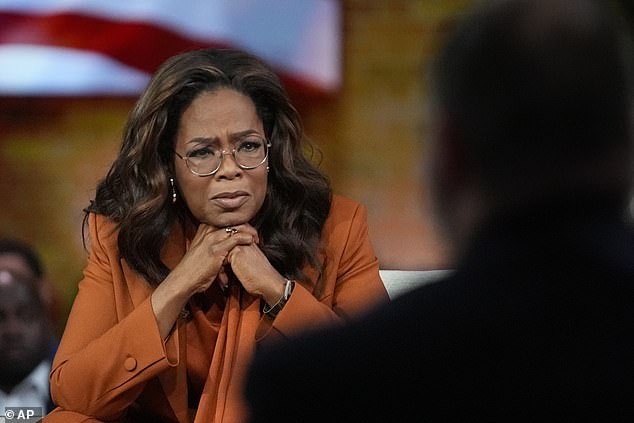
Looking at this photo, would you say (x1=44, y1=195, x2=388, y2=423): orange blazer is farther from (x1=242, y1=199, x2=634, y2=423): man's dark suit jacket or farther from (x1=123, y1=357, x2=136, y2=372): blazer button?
(x1=242, y1=199, x2=634, y2=423): man's dark suit jacket

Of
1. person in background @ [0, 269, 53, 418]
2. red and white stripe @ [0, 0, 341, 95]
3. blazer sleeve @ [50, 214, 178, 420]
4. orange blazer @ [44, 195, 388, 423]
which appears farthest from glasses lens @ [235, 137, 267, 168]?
red and white stripe @ [0, 0, 341, 95]

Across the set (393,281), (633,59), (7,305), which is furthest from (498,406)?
(7,305)

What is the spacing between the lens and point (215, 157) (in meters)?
2.59

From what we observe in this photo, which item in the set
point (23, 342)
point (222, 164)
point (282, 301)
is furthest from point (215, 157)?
point (23, 342)

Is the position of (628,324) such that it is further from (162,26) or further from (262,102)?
(162,26)

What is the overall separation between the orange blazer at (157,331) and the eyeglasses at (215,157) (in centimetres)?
18

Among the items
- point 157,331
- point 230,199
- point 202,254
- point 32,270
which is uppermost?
point 230,199

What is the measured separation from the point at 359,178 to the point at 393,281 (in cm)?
158

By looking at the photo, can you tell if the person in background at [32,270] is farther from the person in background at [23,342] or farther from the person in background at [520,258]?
the person in background at [520,258]

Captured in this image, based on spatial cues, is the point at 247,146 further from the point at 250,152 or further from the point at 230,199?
the point at 230,199

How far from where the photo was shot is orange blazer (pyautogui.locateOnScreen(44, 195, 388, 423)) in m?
2.42

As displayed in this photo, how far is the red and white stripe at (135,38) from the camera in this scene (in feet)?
14.4

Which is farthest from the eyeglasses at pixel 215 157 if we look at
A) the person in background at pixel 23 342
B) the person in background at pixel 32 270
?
the person in background at pixel 32 270

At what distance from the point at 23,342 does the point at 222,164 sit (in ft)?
5.15
